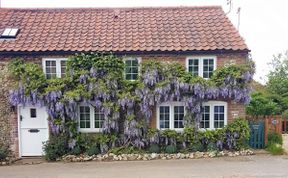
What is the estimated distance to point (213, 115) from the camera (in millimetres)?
14500

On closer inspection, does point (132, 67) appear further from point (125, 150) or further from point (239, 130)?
point (239, 130)

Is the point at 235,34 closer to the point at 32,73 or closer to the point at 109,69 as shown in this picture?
the point at 109,69

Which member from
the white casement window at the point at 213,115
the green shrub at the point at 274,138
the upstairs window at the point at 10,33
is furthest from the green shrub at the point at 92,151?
the green shrub at the point at 274,138

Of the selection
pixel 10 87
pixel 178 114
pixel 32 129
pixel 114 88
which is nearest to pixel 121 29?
pixel 114 88

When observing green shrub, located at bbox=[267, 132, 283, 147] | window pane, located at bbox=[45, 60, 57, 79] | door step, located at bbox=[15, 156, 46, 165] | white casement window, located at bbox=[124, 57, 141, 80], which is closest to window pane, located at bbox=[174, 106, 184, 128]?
white casement window, located at bbox=[124, 57, 141, 80]

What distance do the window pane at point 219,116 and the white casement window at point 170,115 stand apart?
4.57 feet

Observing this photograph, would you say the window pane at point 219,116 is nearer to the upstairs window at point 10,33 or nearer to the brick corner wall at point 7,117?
the brick corner wall at point 7,117

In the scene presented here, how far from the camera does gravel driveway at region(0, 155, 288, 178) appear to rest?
11422 millimetres

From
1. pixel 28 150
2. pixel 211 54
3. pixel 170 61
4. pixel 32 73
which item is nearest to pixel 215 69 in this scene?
pixel 211 54

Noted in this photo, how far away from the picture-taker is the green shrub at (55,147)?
13656 millimetres

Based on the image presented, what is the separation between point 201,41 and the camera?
1458cm

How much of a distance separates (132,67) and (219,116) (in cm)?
422

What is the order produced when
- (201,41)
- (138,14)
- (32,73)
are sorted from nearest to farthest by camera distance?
(32,73) < (201,41) < (138,14)

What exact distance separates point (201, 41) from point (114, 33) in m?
3.87
